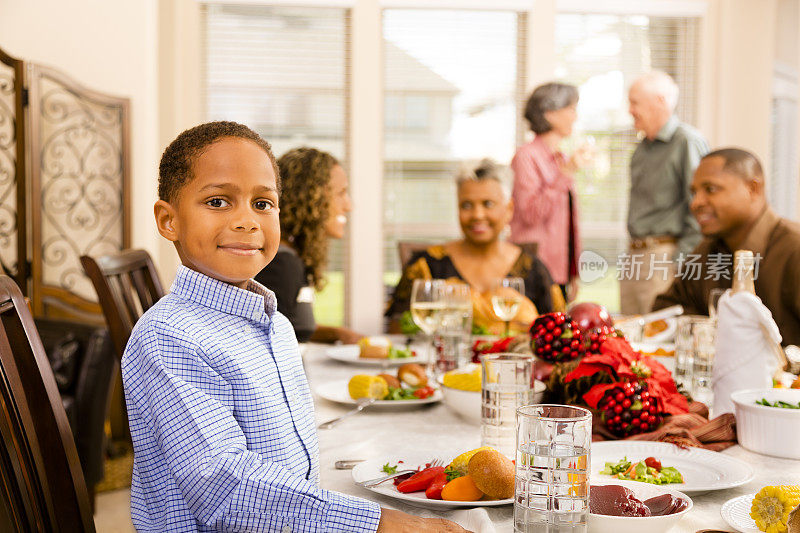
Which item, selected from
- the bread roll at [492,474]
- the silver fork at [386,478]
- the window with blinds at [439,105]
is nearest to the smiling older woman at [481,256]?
the silver fork at [386,478]

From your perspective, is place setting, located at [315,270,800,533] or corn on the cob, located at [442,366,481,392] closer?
place setting, located at [315,270,800,533]

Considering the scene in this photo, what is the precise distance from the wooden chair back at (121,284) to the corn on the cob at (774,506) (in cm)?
Answer: 112

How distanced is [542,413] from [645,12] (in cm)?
470

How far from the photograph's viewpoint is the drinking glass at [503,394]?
1.16 m

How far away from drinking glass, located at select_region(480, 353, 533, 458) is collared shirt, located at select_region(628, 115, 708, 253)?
3015 mm

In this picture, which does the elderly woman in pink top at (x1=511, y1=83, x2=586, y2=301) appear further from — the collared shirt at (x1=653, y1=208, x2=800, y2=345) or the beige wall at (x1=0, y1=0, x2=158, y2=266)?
the beige wall at (x1=0, y1=0, x2=158, y2=266)

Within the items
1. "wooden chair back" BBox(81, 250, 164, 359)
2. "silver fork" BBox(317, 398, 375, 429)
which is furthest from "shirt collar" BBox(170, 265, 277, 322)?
"wooden chair back" BBox(81, 250, 164, 359)

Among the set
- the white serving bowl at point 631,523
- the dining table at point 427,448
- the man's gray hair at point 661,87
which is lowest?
the dining table at point 427,448

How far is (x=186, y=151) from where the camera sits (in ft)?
2.97

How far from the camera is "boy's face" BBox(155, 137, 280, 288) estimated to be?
89 cm

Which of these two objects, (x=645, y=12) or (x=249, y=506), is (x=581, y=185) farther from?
(x=249, y=506)

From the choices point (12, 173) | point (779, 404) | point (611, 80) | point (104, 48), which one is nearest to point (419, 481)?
point (779, 404)

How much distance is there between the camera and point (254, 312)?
0.94m

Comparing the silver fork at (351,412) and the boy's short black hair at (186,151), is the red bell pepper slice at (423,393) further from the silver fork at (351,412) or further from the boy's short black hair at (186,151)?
the boy's short black hair at (186,151)
